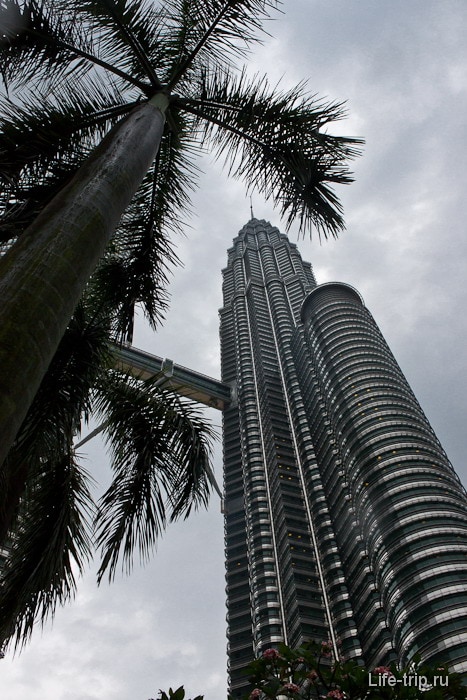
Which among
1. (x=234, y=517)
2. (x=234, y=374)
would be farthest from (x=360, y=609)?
(x=234, y=374)

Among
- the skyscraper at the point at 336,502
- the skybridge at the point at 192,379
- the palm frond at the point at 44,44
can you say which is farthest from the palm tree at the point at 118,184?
the skybridge at the point at 192,379

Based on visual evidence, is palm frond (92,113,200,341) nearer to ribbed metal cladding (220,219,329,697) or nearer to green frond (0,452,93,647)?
green frond (0,452,93,647)

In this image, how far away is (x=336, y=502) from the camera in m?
88.6

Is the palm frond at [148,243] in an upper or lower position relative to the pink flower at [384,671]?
upper

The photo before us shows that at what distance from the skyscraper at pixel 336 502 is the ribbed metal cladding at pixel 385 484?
0.59 feet

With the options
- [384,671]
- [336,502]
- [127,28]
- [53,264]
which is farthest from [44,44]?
[336,502]

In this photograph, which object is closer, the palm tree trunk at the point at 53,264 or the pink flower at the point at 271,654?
the palm tree trunk at the point at 53,264

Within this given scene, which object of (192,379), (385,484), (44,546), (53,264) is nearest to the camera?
(53,264)

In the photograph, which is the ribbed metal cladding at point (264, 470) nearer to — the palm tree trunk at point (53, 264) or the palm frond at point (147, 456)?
the palm frond at point (147, 456)

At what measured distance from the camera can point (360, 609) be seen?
7319 centimetres

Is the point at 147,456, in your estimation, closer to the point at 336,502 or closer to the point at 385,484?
the point at 385,484

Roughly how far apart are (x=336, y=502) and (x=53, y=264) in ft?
300

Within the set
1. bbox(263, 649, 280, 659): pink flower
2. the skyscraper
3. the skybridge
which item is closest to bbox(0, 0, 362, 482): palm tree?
bbox(263, 649, 280, 659): pink flower

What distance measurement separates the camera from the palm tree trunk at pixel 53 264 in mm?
2199
